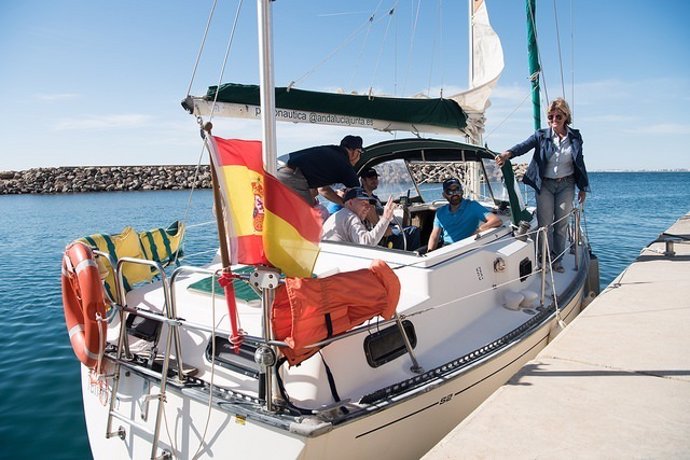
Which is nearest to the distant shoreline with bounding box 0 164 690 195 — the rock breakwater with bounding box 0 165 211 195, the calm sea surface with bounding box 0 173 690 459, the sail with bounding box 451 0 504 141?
the rock breakwater with bounding box 0 165 211 195

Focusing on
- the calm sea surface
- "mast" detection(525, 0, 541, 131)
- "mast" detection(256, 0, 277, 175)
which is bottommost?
the calm sea surface

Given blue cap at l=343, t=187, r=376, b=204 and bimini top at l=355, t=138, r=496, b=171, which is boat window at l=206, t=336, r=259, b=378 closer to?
blue cap at l=343, t=187, r=376, b=204

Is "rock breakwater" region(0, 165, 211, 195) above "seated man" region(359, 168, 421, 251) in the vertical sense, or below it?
above

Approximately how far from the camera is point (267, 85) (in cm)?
249

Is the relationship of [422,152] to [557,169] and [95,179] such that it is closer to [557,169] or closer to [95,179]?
[557,169]

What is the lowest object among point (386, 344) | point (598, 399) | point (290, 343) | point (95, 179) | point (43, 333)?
point (43, 333)

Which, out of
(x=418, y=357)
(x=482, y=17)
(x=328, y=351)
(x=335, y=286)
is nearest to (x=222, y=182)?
(x=335, y=286)

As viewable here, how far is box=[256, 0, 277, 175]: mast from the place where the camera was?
2391mm

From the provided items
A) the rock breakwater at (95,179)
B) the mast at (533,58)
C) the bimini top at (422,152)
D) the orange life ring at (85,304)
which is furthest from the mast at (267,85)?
the rock breakwater at (95,179)

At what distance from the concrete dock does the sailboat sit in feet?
1.11

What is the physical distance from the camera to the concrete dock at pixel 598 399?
2650 millimetres

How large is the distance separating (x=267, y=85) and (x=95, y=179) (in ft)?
188

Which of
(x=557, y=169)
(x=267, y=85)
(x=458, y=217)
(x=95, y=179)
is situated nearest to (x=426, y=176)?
(x=557, y=169)

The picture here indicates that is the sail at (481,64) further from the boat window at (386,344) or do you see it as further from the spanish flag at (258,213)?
the spanish flag at (258,213)
